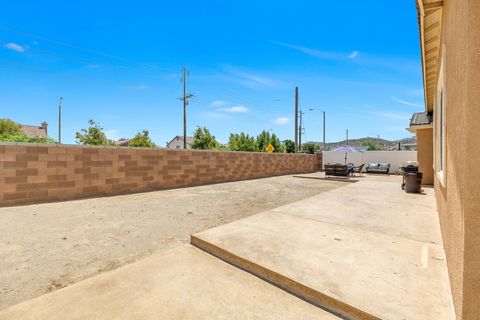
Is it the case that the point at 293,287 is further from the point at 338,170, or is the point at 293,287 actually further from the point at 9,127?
the point at 9,127

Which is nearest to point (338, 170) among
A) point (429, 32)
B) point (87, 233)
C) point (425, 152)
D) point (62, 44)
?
point (425, 152)

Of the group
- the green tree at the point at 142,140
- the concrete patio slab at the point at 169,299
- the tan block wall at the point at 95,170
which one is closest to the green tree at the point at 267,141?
the green tree at the point at 142,140

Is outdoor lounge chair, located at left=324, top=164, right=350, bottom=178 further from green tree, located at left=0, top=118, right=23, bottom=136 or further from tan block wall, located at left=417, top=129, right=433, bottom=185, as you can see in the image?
green tree, located at left=0, top=118, right=23, bottom=136

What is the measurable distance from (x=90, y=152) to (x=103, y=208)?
2.53 metres

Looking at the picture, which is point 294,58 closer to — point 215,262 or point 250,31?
point 250,31

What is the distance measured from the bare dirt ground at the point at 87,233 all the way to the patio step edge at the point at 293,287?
1077mm

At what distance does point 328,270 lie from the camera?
2.45 m

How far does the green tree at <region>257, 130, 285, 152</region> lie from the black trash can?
31.6m

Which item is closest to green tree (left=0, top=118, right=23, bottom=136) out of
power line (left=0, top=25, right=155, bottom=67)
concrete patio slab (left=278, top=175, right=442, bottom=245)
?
power line (left=0, top=25, right=155, bottom=67)

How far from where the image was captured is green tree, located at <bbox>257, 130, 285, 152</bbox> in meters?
39.9

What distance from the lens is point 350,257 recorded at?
2.77 m

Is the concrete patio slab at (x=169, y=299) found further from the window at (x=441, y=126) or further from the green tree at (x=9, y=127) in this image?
the green tree at (x=9, y=127)

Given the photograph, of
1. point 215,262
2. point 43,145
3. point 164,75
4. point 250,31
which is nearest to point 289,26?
point 250,31

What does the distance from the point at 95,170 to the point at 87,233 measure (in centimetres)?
420
